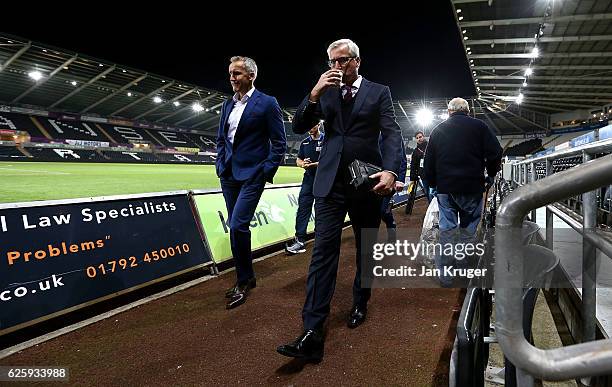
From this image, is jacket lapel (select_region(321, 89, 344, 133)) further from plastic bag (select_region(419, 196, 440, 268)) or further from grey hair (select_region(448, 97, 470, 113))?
plastic bag (select_region(419, 196, 440, 268))

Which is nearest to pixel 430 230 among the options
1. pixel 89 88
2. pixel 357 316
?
pixel 357 316

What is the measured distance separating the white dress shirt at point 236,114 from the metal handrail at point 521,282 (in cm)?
288

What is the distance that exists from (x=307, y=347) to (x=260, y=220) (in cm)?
307

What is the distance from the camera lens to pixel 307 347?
2.06 meters

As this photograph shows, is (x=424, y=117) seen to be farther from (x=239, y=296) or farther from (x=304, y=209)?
(x=239, y=296)

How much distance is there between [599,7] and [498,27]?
4.25 metres

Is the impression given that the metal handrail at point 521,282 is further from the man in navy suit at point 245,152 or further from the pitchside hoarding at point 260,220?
the pitchside hoarding at point 260,220

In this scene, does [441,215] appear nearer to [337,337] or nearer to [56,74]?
[337,337]

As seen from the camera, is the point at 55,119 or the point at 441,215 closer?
the point at 441,215

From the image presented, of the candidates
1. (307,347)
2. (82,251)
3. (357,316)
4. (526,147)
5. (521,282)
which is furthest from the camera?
(526,147)

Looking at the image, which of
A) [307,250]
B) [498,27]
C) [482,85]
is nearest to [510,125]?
[482,85]

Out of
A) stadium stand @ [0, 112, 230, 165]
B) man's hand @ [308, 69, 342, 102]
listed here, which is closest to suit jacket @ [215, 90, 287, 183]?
man's hand @ [308, 69, 342, 102]

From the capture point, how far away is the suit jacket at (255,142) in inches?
128

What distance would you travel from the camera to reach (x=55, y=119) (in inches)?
1547
